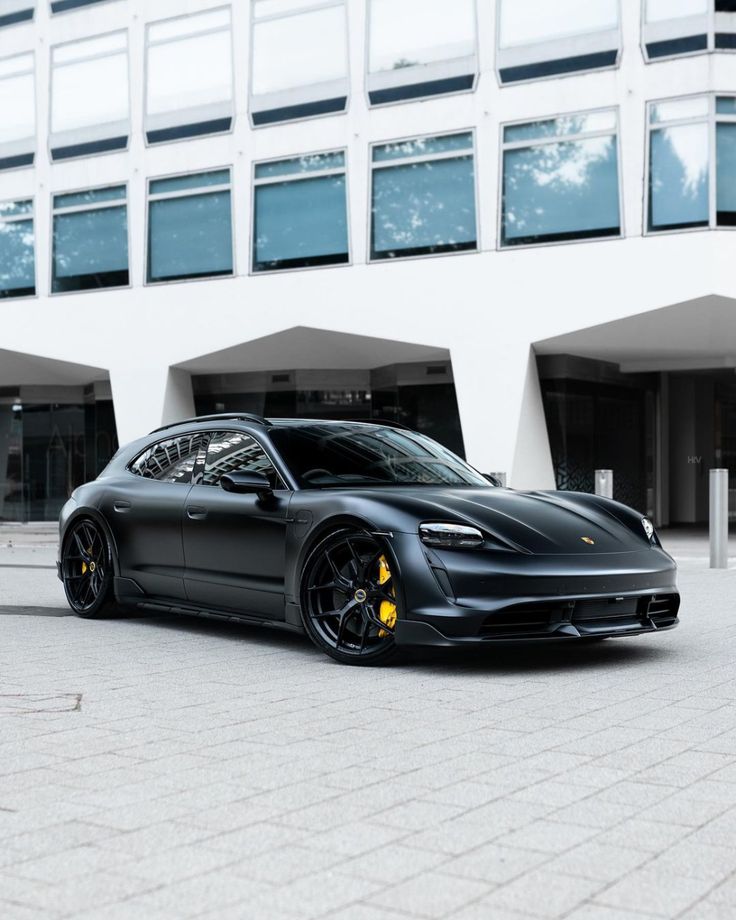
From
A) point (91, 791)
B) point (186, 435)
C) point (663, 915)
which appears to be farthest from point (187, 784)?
point (186, 435)

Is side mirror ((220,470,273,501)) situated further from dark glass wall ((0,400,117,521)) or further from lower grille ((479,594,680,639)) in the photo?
dark glass wall ((0,400,117,521))

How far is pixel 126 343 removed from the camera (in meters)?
24.1

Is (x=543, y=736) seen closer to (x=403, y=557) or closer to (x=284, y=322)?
(x=403, y=557)

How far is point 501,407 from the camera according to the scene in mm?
20453

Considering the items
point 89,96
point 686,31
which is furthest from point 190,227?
point 686,31

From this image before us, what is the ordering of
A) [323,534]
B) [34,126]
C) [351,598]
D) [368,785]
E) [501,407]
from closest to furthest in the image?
[368,785]
[351,598]
[323,534]
[501,407]
[34,126]

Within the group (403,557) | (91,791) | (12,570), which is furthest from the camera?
(12,570)

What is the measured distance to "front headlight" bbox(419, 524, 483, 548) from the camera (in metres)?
6.54

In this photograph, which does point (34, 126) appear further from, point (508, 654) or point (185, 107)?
point (508, 654)

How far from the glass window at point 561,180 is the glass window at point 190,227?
5520 mm

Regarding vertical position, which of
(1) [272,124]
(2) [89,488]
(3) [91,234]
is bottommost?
(2) [89,488]

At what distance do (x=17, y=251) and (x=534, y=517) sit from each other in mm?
20809

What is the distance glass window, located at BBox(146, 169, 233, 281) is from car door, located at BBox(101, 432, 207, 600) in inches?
572

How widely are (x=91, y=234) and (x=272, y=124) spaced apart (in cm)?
450
